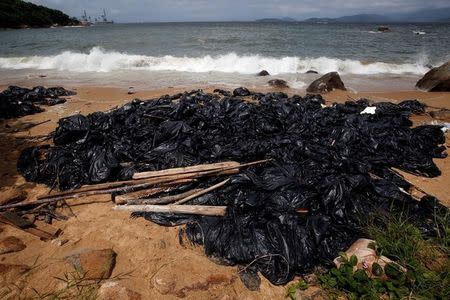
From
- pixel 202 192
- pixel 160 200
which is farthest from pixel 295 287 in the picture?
pixel 160 200

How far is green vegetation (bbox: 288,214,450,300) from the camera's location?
2.54 m

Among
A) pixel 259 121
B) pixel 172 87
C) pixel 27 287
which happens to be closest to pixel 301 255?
pixel 27 287

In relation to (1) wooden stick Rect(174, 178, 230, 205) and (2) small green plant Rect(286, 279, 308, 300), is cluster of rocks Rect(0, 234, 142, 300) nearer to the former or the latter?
(1) wooden stick Rect(174, 178, 230, 205)

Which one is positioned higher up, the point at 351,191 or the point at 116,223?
the point at 351,191

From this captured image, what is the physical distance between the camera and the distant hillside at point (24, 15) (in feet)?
187

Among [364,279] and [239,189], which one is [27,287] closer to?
[239,189]

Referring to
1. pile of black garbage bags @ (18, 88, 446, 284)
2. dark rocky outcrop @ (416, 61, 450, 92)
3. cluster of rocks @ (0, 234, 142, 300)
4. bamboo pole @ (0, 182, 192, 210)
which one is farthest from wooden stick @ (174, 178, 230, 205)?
dark rocky outcrop @ (416, 61, 450, 92)

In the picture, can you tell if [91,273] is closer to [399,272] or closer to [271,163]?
[271,163]

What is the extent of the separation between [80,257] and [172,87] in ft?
30.1

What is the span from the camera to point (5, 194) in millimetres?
4262

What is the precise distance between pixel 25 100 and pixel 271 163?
8428 millimetres

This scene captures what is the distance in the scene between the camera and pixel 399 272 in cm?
268

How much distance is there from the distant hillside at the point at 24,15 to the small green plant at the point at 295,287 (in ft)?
242

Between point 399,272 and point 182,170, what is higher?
point 182,170
